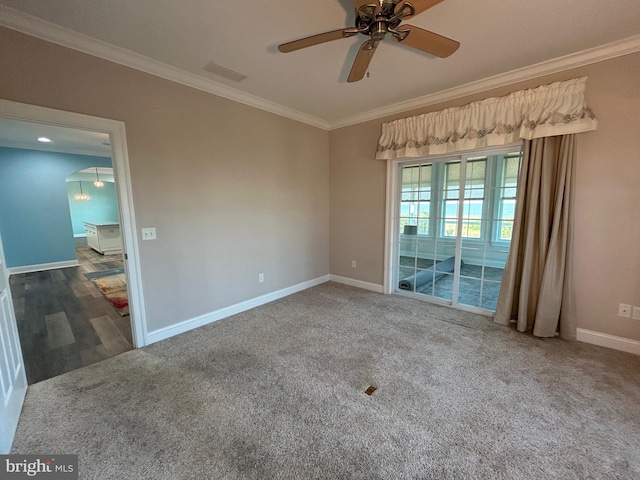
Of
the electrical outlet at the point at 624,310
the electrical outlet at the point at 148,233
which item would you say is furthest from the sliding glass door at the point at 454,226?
the electrical outlet at the point at 148,233

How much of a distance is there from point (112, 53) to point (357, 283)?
3.91 metres

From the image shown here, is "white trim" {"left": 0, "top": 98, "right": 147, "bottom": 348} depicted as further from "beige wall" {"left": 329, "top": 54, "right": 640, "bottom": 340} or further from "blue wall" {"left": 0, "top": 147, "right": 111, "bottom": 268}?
"blue wall" {"left": 0, "top": 147, "right": 111, "bottom": 268}

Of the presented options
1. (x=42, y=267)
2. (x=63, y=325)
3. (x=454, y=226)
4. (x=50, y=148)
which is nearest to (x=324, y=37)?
(x=454, y=226)

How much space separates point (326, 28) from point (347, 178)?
2.39 meters

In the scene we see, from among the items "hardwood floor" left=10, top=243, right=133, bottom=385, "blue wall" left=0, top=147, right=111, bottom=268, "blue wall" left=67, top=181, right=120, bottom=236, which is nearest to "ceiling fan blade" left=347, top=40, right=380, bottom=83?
"hardwood floor" left=10, top=243, right=133, bottom=385

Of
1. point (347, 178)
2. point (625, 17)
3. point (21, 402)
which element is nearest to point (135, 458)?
point (21, 402)

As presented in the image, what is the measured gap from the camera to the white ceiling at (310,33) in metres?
1.74

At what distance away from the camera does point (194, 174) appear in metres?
2.80

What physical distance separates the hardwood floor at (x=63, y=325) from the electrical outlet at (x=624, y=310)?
4.67 m

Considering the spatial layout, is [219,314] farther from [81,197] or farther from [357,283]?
[81,197]

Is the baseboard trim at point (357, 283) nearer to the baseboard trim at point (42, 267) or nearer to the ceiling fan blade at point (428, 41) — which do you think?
the ceiling fan blade at point (428, 41)

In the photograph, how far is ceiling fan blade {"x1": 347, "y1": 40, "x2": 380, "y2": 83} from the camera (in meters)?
1.70

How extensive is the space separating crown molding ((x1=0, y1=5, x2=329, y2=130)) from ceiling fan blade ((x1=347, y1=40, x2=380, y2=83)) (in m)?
1.54

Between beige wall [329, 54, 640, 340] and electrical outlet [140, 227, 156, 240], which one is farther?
electrical outlet [140, 227, 156, 240]
